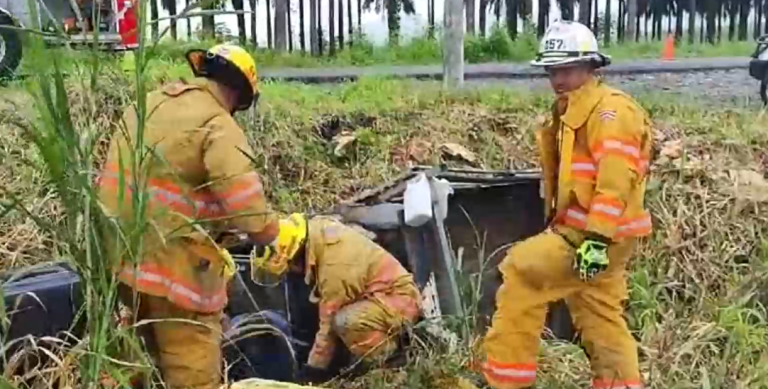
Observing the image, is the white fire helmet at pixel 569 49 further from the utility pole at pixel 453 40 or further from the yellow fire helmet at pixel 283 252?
the utility pole at pixel 453 40

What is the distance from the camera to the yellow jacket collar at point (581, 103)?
427 centimetres

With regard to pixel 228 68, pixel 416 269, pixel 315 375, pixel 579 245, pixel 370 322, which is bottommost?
pixel 315 375

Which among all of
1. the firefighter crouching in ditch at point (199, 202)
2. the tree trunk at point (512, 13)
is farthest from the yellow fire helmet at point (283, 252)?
the tree trunk at point (512, 13)

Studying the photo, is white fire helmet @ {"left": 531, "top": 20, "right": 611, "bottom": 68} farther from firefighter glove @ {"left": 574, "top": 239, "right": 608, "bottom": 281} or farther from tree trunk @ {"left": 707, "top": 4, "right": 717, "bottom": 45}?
tree trunk @ {"left": 707, "top": 4, "right": 717, "bottom": 45}

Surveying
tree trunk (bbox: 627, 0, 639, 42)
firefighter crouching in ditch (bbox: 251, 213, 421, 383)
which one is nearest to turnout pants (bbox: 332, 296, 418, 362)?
firefighter crouching in ditch (bbox: 251, 213, 421, 383)

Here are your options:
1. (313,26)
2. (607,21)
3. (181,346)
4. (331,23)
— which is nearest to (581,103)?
(181,346)

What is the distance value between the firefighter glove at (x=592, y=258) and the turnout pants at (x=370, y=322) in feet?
3.03

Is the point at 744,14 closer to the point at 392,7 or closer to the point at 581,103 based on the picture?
the point at 392,7

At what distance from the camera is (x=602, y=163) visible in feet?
13.5

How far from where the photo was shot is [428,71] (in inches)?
558

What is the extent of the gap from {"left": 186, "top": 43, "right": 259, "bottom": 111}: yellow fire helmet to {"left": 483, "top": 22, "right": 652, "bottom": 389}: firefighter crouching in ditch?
47.7 inches

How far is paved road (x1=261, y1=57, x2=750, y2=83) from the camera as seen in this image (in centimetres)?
1317

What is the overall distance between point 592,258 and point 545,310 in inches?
17.6

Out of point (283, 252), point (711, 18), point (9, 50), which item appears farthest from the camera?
point (711, 18)
